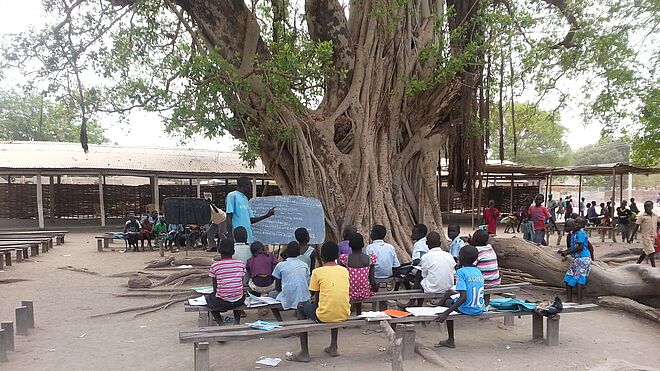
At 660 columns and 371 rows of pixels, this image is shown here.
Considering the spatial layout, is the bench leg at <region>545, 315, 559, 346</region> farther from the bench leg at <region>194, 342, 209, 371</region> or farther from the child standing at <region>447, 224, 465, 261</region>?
the bench leg at <region>194, 342, 209, 371</region>

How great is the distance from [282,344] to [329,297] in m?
1.00

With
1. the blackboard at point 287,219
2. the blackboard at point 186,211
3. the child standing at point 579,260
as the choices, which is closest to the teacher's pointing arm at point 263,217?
the blackboard at point 287,219

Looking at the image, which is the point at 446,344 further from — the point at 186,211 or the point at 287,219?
the point at 186,211

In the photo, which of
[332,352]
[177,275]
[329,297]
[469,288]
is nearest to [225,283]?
[329,297]

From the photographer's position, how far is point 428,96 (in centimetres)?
798

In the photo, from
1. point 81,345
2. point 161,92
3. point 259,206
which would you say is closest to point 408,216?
point 259,206

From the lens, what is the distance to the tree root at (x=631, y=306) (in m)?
5.68

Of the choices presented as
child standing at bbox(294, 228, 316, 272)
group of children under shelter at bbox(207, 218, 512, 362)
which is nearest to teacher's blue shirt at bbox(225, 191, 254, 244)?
group of children under shelter at bbox(207, 218, 512, 362)

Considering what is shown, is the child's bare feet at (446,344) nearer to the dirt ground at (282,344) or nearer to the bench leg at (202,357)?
the dirt ground at (282,344)

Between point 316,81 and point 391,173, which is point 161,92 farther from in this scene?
point 391,173

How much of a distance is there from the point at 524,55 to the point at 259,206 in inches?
209

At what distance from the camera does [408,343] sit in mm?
4281

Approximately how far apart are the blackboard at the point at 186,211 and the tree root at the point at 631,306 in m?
9.17

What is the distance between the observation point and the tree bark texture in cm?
727
